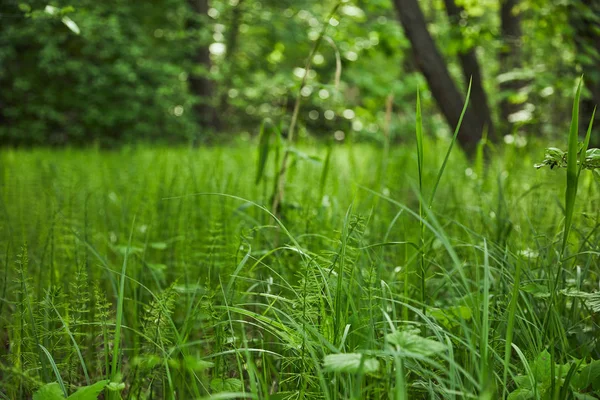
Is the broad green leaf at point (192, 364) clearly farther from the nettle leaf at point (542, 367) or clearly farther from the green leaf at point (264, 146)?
the green leaf at point (264, 146)

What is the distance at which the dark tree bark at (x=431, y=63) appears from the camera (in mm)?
3762

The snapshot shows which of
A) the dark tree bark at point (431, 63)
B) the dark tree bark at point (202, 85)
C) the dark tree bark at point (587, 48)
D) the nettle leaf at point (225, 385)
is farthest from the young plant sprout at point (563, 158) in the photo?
the dark tree bark at point (202, 85)

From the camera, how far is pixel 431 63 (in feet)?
12.5

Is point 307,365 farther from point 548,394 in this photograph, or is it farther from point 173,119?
point 173,119

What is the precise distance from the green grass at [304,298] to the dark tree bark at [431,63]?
1.31m

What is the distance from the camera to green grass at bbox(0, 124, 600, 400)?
0.80 metres

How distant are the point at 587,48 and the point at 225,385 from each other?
Answer: 7.24ft

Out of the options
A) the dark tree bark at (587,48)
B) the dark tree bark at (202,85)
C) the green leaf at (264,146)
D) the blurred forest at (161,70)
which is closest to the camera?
the green leaf at (264,146)

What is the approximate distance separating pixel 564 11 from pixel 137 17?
7.30 m

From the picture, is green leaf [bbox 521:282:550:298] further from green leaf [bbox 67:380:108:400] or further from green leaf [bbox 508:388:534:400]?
green leaf [bbox 67:380:108:400]

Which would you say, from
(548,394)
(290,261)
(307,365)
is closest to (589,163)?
(548,394)

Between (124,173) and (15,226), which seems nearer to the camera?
(15,226)

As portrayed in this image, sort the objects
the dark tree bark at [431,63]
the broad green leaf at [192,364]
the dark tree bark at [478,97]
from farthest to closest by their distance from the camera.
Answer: the dark tree bark at [478,97], the dark tree bark at [431,63], the broad green leaf at [192,364]

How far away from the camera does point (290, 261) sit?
144 centimetres
